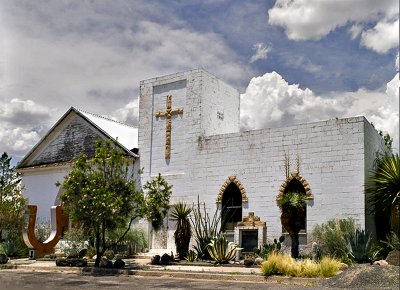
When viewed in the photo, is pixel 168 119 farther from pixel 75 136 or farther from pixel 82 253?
pixel 82 253

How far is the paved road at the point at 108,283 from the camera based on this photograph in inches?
582

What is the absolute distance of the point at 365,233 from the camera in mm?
20891

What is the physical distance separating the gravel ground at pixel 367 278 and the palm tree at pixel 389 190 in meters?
5.07

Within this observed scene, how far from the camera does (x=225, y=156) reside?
83.5 feet

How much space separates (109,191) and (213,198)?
6.38 meters

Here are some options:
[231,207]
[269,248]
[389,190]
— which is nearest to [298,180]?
[269,248]

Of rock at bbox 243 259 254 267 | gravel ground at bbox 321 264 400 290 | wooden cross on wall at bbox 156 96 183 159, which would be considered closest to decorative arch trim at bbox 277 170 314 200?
rock at bbox 243 259 254 267

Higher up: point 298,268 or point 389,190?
point 389,190

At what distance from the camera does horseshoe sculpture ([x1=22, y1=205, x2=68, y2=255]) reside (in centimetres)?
2595

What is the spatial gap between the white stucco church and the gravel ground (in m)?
6.52

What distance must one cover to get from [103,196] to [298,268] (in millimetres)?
7979

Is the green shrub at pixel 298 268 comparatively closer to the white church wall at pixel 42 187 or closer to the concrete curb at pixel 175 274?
the concrete curb at pixel 175 274

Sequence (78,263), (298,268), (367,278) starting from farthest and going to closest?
1. (78,263)
2. (298,268)
3. (367,278)

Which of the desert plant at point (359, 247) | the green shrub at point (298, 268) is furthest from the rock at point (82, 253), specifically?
the desert plant at point (359, 247)
